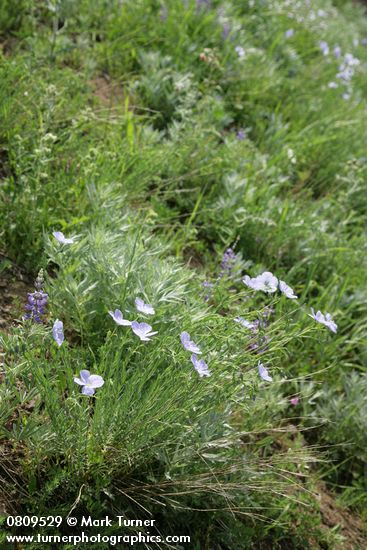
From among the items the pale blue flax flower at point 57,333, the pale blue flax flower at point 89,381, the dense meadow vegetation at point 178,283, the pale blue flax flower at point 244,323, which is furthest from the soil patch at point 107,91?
the pale blue flax flower at point 89,381

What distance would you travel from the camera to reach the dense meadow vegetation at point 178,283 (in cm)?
206

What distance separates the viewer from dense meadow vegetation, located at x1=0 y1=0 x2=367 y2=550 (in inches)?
81.2

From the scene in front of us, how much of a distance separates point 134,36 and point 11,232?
2281 mm

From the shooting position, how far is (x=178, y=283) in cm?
255

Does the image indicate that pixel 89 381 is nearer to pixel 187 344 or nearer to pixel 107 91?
pixel 187 344

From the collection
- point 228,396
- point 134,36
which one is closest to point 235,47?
point 134,36

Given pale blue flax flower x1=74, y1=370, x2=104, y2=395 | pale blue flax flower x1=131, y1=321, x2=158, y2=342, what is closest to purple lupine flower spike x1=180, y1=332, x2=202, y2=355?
pale blue flax flower x1=131, y1=321, x2=158, y2=342

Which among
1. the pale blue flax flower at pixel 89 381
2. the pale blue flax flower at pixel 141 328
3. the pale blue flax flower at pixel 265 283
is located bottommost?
the pale blue flax flower at pixel 89 381

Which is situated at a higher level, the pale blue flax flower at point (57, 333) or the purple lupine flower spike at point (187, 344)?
the purple lupine flower spike at point (187, 344)

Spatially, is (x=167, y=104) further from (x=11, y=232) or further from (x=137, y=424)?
(x=137, y=424)

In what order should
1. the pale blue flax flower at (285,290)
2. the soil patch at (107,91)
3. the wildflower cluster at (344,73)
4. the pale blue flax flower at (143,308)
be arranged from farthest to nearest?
the wildflower cluster at (344,73)
the soil patch at (107,91)
the pale blue flax flower at (285,290)
the pale blue flax flower at (143,308)

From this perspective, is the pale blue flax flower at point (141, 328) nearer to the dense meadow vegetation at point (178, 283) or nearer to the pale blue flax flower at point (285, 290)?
the dense meadow vegetation at point (178, 283)

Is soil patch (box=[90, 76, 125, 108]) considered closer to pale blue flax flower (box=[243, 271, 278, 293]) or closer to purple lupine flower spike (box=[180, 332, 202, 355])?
pale blue flax flower (box=[243, 271, 278, 293])

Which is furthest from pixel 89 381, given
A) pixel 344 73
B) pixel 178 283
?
pixel 344 73
